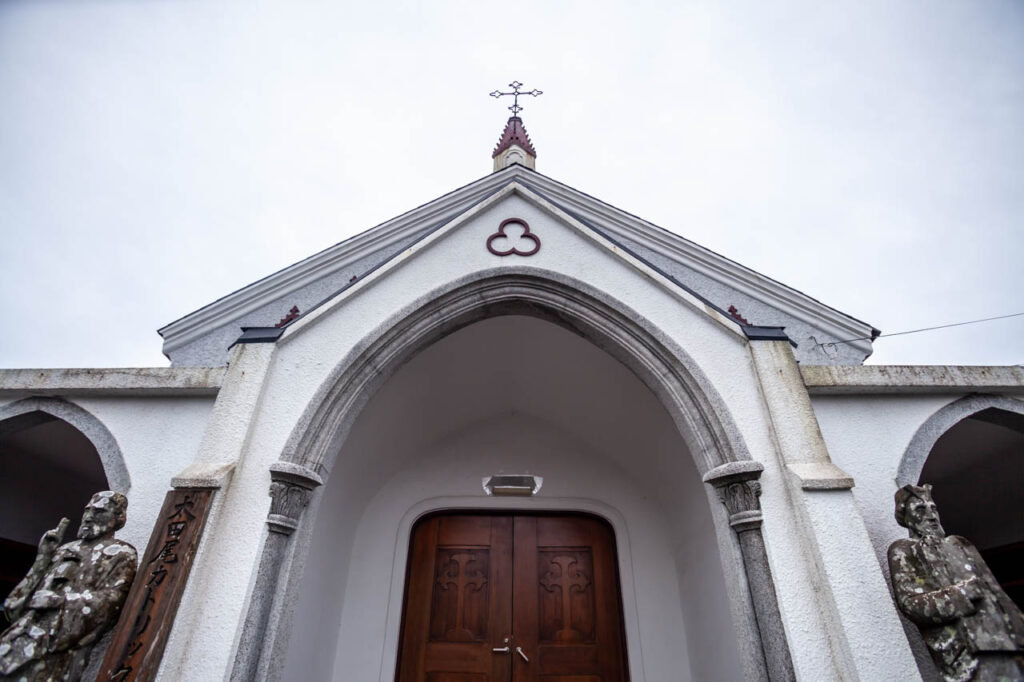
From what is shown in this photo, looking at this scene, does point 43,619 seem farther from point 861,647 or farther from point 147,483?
point 861,647

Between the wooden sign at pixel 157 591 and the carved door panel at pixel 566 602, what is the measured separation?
9.12 feet

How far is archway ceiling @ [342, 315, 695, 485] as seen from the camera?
4.19 meters

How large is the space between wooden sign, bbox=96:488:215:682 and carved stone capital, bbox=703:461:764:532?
2.91m

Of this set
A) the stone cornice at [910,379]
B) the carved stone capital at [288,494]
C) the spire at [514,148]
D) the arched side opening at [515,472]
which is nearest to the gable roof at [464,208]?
the spire at [514,148]

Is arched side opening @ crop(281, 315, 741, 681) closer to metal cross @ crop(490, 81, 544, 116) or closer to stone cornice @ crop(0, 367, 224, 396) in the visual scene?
stone cornice @ crop(0, 367, 224, 396)

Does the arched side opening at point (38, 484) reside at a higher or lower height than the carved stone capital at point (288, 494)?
higher

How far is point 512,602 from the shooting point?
440 centimetres

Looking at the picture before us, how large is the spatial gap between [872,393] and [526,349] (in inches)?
102

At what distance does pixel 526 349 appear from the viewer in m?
4.51

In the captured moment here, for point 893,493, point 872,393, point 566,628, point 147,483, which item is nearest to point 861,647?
point 893,493

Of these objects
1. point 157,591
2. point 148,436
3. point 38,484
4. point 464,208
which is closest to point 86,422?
point 148,436

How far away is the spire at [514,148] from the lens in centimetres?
844

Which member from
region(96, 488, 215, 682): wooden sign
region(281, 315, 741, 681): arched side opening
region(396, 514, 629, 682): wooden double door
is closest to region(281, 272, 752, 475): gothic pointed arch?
region(281, 315, 741, 681): arched side opening

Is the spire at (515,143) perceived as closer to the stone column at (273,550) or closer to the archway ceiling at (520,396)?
the archway ceiling at (520,396)
